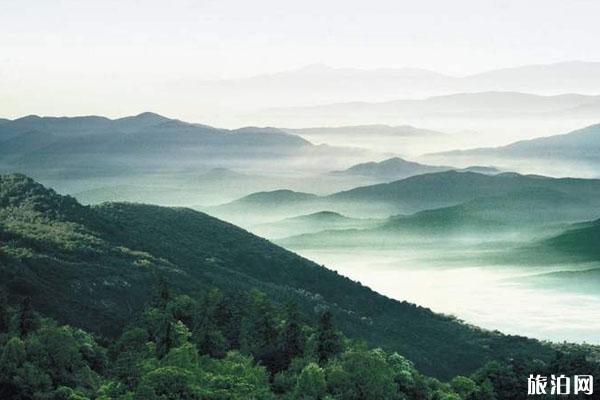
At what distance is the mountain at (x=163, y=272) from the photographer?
320ft

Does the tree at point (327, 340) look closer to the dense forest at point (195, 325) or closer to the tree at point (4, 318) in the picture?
the dense forest at point (195, 325)

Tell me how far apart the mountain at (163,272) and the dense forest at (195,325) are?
0.31 m

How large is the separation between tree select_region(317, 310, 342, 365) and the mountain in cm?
2559

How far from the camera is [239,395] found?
1977 inches

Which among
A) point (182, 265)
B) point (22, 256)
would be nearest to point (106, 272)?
point (22, 256)

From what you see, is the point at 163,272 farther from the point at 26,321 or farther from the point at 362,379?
the point at 362,379

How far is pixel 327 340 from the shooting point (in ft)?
219

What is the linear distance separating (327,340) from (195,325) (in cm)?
1014

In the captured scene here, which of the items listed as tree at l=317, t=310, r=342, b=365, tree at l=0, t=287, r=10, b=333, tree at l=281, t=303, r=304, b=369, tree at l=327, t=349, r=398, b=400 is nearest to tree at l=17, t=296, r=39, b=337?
tree at l=0, t=287, r=10, b=333

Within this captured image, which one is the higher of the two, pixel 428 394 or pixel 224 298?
pixel 224 298

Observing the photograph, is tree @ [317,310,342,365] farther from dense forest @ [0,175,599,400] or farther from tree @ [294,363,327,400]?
tree @ [294,363,327,400]

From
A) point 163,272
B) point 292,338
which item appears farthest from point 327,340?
point 163,272

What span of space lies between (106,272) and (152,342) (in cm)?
4940

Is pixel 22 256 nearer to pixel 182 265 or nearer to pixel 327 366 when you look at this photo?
pixel 182 265
